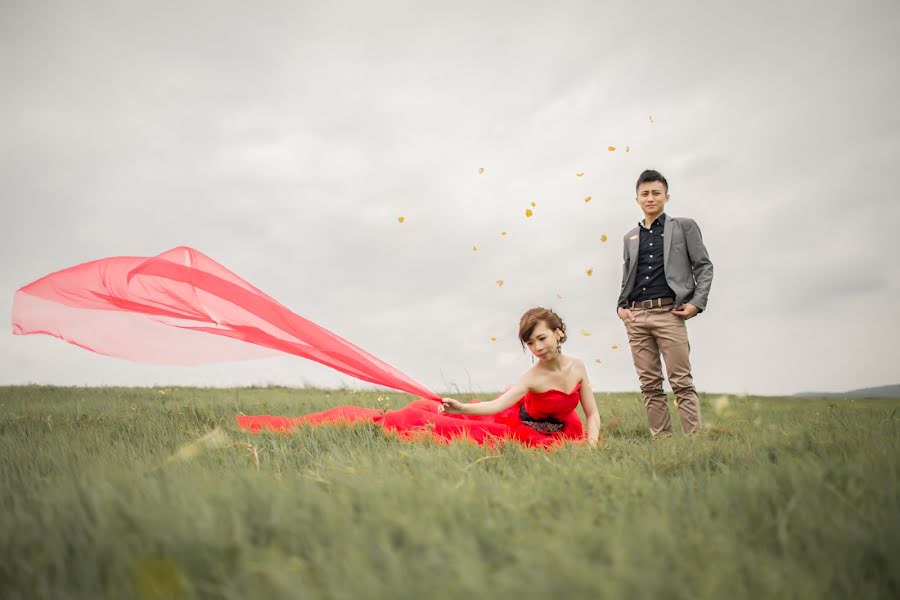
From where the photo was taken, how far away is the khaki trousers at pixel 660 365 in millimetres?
5559

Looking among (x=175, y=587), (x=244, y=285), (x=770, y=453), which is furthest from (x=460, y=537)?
(x=244, y=285)

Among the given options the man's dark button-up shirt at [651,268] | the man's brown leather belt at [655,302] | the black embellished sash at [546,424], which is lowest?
the black embellished sash at [546,424]

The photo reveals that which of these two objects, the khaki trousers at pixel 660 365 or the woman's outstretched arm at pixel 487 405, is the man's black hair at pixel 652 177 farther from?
the woman's outstretched arm at pixel 487 405

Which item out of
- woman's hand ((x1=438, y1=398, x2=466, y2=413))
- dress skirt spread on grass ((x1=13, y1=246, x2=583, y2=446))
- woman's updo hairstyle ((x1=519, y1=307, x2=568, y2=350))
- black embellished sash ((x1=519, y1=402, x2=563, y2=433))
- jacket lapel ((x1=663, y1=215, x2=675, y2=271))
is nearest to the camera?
woman's hand ((x1=438, y1=398, x2=466, y2=413))

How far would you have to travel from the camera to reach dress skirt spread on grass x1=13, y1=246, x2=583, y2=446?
485cm

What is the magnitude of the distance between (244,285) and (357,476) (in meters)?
3.15

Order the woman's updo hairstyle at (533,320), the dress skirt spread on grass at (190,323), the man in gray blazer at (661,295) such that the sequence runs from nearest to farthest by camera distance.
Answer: the woman's updo hairstyle at (533,320) < the dress skirt spread on grass at (190,323) < the man in gray blazer at (661,295)

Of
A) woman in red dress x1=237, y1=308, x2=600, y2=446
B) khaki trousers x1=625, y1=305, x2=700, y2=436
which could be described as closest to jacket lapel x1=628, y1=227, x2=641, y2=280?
khaki trousers x1=625, y1=305, x2=700, y2=436

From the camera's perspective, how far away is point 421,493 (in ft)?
6.87

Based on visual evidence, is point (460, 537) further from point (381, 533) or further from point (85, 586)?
point (85, 586)

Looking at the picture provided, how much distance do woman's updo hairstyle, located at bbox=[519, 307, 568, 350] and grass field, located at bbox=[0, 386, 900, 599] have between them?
5.88ft

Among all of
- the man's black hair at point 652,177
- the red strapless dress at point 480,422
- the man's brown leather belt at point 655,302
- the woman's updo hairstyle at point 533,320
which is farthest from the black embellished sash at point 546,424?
the man's black hair at point 652,177

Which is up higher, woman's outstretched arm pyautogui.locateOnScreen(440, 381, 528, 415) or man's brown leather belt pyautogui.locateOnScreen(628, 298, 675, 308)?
man's brown leather belt pyautogui.locateOnScreen(628, 298, 675, 308)

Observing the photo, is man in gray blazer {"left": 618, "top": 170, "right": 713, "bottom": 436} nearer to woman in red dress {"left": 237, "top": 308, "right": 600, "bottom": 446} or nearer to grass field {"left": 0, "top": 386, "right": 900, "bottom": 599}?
woman in red dress {"left": 237, "top": 308, "right": 600, "bottom": 446}
